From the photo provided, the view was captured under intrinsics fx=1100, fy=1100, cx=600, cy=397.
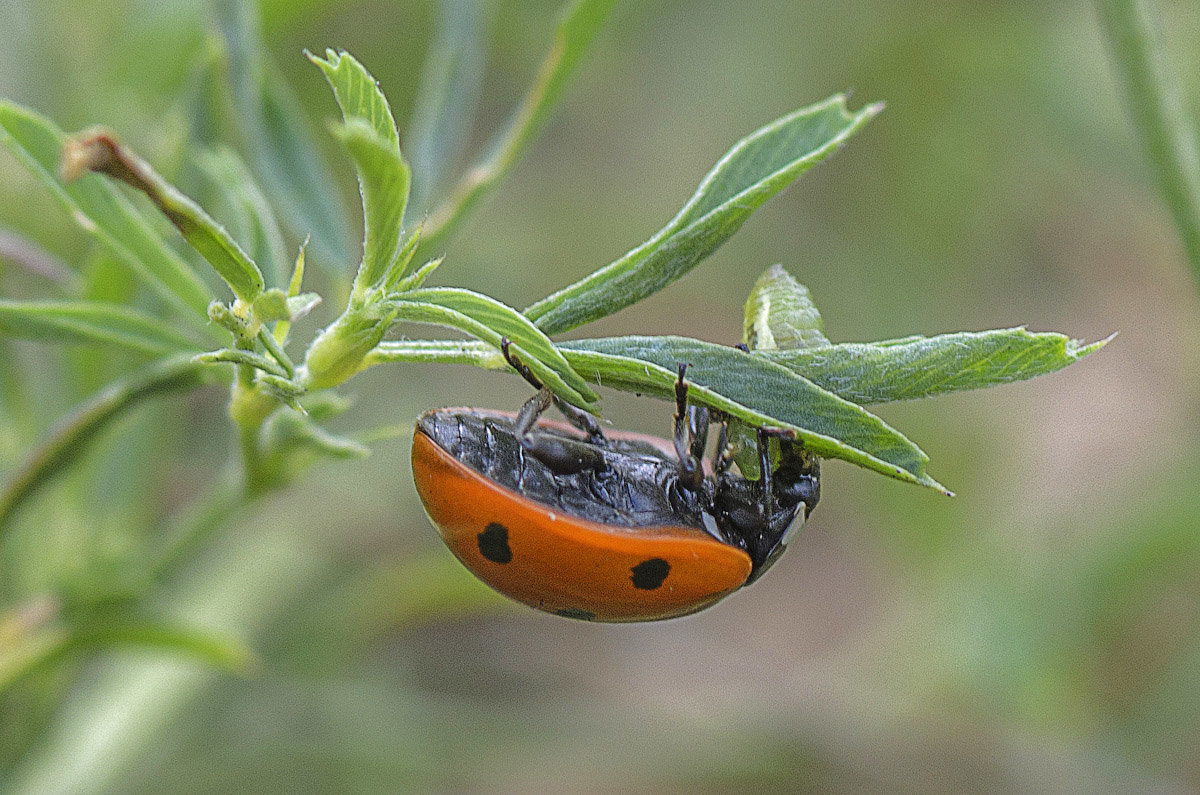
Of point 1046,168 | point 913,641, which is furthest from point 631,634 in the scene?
point 1046,168

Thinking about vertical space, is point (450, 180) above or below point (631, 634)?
above

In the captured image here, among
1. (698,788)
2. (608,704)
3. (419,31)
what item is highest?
(419,31)

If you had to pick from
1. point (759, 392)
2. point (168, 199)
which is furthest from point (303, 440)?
point (759, 392)

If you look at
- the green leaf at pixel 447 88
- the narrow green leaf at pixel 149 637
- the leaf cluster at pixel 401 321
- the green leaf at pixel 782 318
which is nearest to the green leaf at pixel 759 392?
the leaf cluster at pixel 401 321

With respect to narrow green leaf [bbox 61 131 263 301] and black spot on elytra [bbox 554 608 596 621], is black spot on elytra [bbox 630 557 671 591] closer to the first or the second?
black spot on elytra [bbox 554 608 596 621]

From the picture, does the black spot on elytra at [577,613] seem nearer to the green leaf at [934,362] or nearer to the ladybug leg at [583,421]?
the ladybug leg at [583,421]

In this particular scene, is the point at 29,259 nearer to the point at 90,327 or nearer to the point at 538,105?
the point at 90,327

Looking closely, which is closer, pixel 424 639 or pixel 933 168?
pixel 933 168

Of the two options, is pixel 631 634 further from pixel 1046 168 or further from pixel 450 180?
pixel 1046 168
